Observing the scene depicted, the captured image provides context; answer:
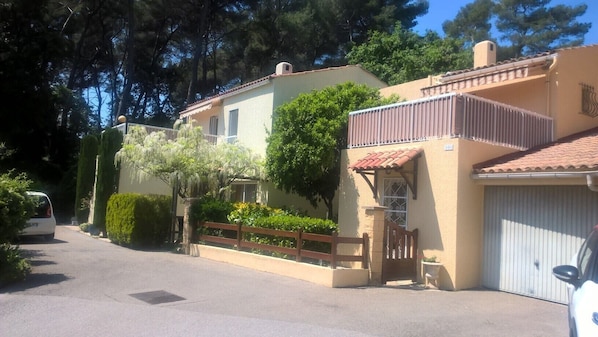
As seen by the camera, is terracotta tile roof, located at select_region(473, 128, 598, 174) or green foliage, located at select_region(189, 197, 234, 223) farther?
green foliage, located at select_region(189, 197, 234, 223)

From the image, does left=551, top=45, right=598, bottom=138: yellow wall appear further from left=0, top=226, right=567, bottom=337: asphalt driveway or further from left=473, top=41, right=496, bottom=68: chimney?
left=0, top=226, right=567, bottom=337: asphalt driveway

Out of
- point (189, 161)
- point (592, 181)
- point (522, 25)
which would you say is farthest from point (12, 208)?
point (522, 25)

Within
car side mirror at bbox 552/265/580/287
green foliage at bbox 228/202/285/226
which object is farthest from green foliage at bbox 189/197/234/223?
car side mirror at bbox 552/265/580/287

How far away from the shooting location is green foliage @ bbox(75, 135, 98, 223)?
23656mm

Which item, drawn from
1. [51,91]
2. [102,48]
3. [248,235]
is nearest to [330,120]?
[248,235]

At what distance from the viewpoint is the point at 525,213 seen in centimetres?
1044

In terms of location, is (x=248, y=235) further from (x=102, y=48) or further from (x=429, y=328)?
(x=102, y=48)

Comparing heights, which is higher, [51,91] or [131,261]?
[51,91]

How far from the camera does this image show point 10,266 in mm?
10047

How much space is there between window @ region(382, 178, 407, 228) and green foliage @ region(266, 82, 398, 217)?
2.48m

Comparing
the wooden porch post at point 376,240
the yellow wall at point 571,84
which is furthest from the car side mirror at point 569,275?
the yellow wall at point 571,84

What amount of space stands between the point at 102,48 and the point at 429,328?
35.4 meters

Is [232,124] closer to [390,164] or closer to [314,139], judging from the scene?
[314,139]

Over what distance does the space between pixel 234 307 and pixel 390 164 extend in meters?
4.98
